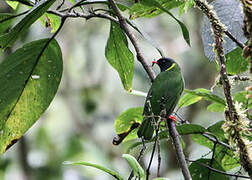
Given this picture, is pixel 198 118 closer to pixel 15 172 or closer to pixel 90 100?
pixel 90 100

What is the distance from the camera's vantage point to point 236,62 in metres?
1.36

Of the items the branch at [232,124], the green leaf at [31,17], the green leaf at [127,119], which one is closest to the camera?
the branch at [232,124]

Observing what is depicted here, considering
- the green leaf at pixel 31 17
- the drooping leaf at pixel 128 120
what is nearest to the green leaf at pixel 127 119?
the drooping leaf at pixel 128 120

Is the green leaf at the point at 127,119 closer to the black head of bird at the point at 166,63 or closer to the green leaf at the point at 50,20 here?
the black head of bird at the point at 166,63

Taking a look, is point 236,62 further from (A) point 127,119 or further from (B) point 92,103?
(B) point 92,103

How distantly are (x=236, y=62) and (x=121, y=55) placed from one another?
1.32 ft

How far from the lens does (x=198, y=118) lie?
4891mm

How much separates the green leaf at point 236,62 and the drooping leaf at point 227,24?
123mm

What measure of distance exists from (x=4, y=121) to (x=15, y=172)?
2.89 m

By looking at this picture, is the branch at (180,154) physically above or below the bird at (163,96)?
below

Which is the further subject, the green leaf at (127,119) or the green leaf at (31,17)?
the green leaf at (127,119)

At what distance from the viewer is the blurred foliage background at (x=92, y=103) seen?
13.7 feet

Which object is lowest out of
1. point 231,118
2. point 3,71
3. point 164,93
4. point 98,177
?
point 98,177

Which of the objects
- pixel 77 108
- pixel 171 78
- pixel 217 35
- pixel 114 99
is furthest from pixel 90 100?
pixel 217 35
